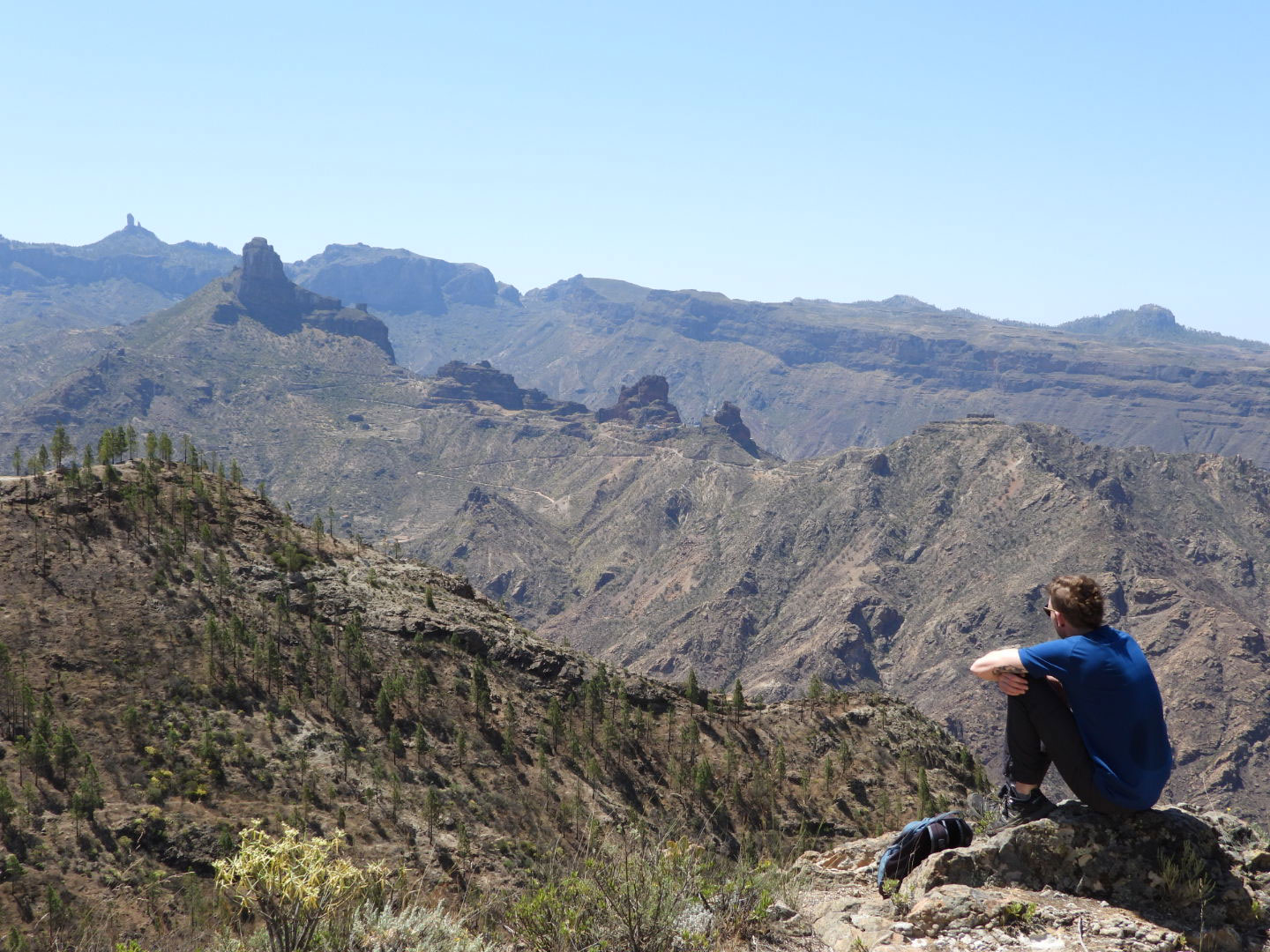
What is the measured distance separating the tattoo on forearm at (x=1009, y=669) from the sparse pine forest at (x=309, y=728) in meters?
15.3

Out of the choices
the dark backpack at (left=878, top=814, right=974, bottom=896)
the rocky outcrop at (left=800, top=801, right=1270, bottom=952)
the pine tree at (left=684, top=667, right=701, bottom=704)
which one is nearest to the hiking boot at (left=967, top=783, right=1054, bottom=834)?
the rocky outcrop at (left=800, top=801, right=1270, bottom=952)

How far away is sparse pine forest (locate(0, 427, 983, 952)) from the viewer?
30.8 m

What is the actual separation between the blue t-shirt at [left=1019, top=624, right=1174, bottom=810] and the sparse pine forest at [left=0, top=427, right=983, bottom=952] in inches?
600

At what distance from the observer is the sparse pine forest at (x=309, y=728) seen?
3080 cm

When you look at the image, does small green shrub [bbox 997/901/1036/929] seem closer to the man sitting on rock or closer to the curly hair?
the man sitting on rock

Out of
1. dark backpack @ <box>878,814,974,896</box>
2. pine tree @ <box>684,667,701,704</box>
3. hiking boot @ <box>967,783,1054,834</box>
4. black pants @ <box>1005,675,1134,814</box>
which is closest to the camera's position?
black pants @ <box>1005,675,1134,814</box>

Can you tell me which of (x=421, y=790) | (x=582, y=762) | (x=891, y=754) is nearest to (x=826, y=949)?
(x=421, y=790)

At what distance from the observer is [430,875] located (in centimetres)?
3109

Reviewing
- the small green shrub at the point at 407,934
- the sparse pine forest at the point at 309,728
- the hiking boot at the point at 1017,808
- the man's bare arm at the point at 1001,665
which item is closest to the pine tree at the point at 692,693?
the sparse pine forest at the point at 309,728

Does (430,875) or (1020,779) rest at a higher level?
(1020,779)

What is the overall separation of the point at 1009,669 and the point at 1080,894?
275 centimetres

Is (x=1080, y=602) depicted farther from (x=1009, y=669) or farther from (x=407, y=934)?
(x=407, y=934)

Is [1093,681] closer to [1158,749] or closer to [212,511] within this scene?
[1158,749]

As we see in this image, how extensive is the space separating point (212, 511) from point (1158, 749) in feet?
179
